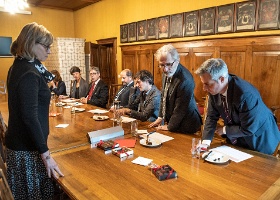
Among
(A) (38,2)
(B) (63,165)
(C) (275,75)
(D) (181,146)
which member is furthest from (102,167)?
(A) (38,2)

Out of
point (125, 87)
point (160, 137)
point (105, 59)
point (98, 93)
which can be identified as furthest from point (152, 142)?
point (105, 59)

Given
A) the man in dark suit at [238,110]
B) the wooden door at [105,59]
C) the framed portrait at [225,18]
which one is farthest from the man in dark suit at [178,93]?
the wooden door at [105,59]

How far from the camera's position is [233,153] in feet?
4.93

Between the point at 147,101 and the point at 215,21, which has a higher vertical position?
the point at 215,21

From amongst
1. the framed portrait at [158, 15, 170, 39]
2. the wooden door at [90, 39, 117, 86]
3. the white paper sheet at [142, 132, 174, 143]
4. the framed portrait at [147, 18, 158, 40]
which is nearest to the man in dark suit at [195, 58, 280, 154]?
the white paper sheet at [142, 132, 174, 143]

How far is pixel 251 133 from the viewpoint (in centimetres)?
153

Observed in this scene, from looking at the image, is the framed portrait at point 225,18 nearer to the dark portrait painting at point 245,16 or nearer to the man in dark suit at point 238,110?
the dark portrait painting at point 245,16

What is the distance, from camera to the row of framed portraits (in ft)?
10.2

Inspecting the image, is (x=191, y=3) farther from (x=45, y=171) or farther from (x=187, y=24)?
(x=45, y=171)

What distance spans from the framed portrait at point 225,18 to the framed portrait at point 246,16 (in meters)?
0.09

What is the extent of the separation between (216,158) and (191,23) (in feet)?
10.2

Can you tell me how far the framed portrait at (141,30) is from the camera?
4953 millimetres

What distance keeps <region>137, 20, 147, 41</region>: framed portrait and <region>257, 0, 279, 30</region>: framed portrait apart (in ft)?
7.71

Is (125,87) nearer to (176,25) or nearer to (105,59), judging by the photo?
(176,25)
